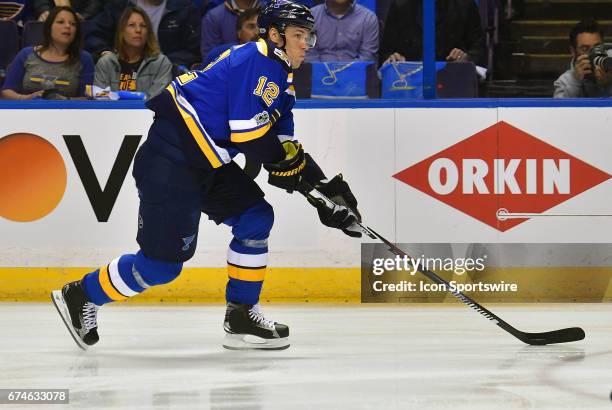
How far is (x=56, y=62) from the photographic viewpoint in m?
5.56

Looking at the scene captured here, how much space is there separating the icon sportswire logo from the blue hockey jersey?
1.47 metres

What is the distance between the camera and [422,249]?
511 centimetres

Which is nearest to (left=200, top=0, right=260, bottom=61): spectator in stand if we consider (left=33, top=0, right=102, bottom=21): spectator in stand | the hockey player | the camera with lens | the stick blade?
(left=33, top=0, right=102, bottom=21): spectator in stand

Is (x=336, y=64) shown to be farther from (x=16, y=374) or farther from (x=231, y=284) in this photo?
(x=16, y=374)

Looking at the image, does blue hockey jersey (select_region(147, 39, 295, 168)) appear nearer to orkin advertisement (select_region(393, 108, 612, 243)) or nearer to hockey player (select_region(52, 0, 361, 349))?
hockey player (select_region(52, 0, 361, 349))

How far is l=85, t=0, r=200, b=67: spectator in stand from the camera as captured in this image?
19.8 ft

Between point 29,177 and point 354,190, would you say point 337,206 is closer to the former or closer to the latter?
point 354,190

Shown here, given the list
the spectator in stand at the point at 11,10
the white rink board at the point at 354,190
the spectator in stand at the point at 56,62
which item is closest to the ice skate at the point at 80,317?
the white rink board at the point at 354,190

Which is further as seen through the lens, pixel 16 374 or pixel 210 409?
pixel 16 374

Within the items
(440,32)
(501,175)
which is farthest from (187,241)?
(440,32)

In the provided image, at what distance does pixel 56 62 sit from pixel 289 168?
2.24 metres

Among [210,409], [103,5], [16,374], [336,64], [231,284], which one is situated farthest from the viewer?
[103,5]

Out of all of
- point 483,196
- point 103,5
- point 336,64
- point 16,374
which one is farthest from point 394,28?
point 16,374

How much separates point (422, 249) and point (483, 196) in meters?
0.36
